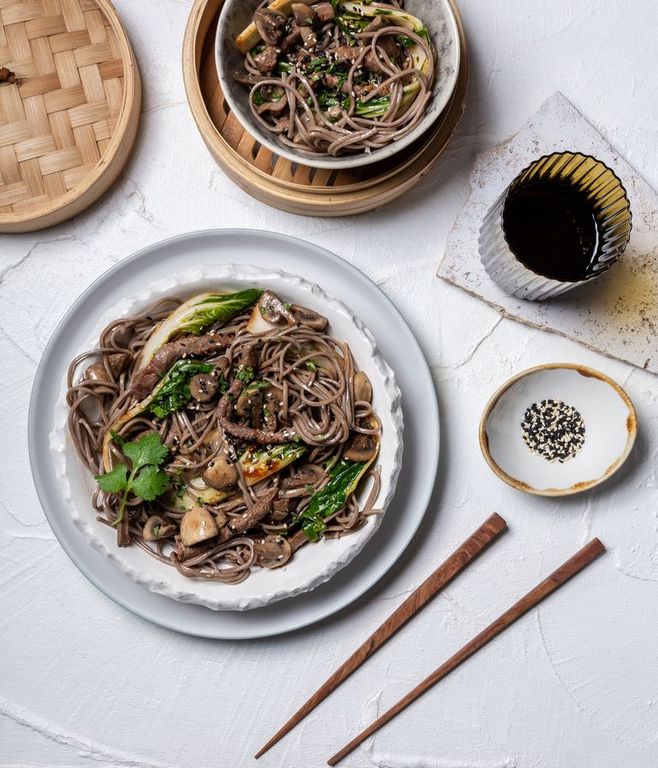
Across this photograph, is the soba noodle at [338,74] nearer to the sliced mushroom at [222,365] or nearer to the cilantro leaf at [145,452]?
the sliced mushroom at [222,365]

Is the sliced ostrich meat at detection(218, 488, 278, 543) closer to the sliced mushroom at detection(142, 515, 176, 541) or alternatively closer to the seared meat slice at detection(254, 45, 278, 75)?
the sliced mushroom at detection(142, 515, 176, 541)

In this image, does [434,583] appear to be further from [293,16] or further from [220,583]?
[293,16]

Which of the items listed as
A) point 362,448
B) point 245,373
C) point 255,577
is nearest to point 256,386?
point 245,373

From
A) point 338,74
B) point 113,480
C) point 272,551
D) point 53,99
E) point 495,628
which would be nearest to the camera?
point 113,480

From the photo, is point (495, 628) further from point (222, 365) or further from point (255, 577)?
point (222, 365)

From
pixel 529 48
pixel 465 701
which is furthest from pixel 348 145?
pixel 465 701

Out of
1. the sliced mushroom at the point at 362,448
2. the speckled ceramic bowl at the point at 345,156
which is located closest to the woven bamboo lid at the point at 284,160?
the speckled ceramic bowl at the point at 345,156
